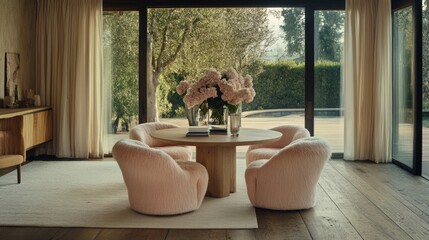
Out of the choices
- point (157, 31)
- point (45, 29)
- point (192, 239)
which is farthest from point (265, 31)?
point (192, 239)

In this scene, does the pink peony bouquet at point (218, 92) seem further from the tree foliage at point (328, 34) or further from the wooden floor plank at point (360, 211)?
the tree foliage at point (328, 34)

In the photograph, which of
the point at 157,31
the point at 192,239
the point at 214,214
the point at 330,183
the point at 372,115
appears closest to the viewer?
the point at 192,239

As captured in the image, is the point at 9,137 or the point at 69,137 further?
the point at 69,137

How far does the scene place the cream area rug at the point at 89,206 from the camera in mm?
4340

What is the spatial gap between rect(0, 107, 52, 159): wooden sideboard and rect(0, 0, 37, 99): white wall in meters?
0.52

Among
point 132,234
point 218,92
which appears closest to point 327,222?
point 132,234

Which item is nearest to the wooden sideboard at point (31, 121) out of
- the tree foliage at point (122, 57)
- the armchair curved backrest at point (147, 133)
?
the tree foliage at point (122, 57)

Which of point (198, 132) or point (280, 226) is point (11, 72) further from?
point (280, 226)

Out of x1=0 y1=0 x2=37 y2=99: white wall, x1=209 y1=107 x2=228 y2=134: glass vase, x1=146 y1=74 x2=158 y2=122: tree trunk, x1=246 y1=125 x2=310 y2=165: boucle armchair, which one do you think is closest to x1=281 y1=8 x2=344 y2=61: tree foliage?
x1=246 y1=125 x2=310 y2=165: boucle armchair

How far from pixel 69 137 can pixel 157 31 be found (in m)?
3.13

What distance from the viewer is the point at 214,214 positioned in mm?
4621

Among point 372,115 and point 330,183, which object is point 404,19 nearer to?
point 372,115

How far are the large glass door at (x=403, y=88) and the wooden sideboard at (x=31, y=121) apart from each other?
4.87m

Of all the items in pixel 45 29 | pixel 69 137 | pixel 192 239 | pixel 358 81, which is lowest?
pixel 192 239
